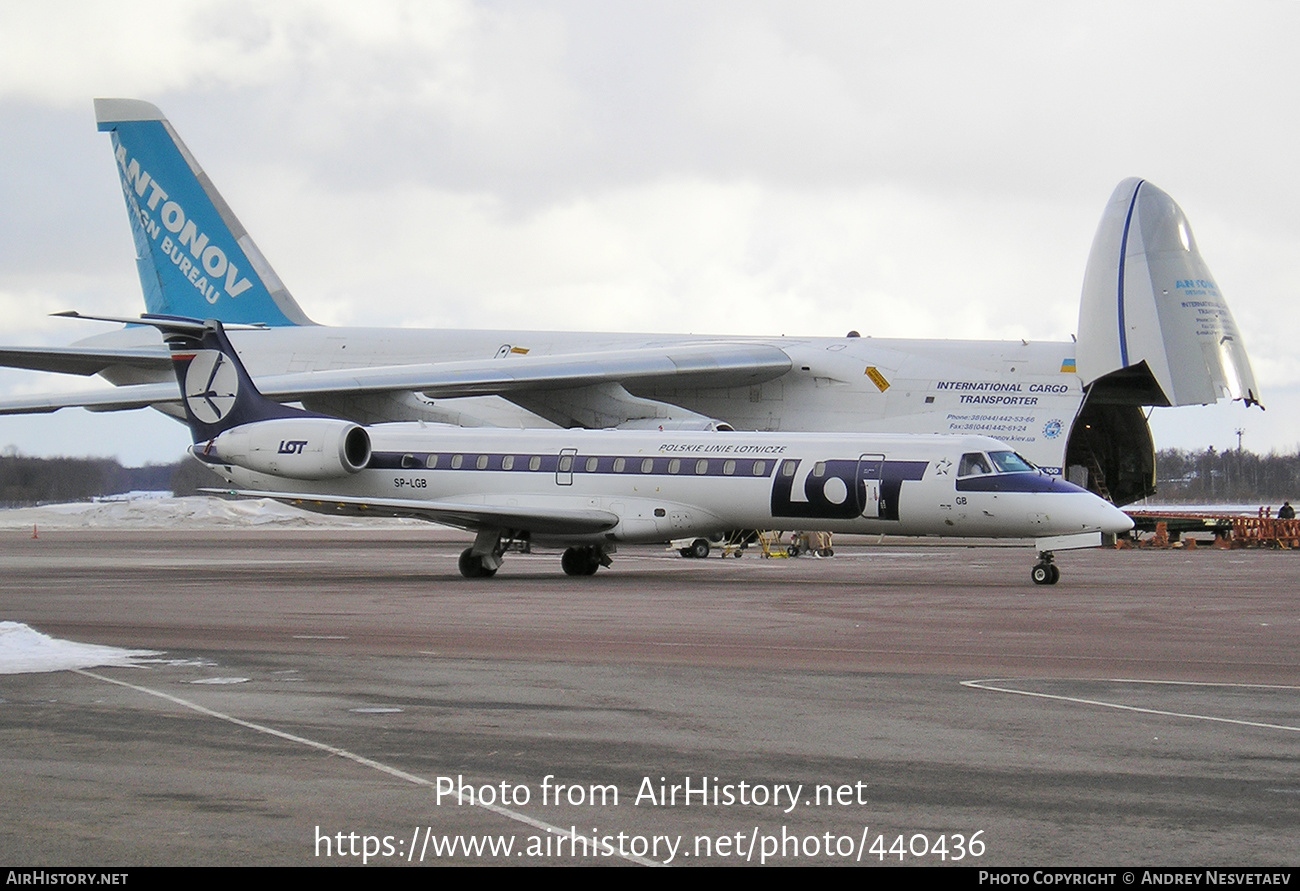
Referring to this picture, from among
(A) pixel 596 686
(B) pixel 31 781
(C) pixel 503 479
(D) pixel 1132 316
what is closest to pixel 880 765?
(A) pixel 596 686

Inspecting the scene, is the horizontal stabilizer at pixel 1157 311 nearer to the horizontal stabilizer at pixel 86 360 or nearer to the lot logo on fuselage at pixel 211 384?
the lot logo on fuselage at pixel 211 384

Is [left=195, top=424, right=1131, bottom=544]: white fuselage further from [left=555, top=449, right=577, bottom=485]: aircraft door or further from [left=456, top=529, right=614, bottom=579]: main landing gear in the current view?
[left=456, top=529, right=614, bottom=579]: main landing gear

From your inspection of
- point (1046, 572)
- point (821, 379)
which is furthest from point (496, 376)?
point (1046, 572)

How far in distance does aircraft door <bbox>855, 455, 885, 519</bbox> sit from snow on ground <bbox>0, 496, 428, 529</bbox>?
134 ft

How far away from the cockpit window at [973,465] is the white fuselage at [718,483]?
3 centimetres

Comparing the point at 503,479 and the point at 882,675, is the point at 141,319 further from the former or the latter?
the point at 882,675

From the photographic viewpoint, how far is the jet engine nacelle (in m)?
24.1

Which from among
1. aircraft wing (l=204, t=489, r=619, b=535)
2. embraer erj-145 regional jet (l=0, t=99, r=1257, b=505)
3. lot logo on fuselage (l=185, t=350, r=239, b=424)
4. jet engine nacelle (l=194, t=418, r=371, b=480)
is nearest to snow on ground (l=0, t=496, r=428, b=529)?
embraer erj-145 regional jet (l=0, t=99, r=1257, b=505)

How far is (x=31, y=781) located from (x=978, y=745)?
4.58m

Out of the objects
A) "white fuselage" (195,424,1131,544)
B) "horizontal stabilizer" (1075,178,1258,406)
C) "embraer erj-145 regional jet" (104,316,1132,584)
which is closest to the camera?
"white fuselage" (195,424,1131,544)

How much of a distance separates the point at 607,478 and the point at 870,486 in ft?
14.2

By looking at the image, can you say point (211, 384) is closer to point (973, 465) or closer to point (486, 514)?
point (486, 514)

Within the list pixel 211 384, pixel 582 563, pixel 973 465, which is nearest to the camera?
pixel 973 465

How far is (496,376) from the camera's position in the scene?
1251 inches
